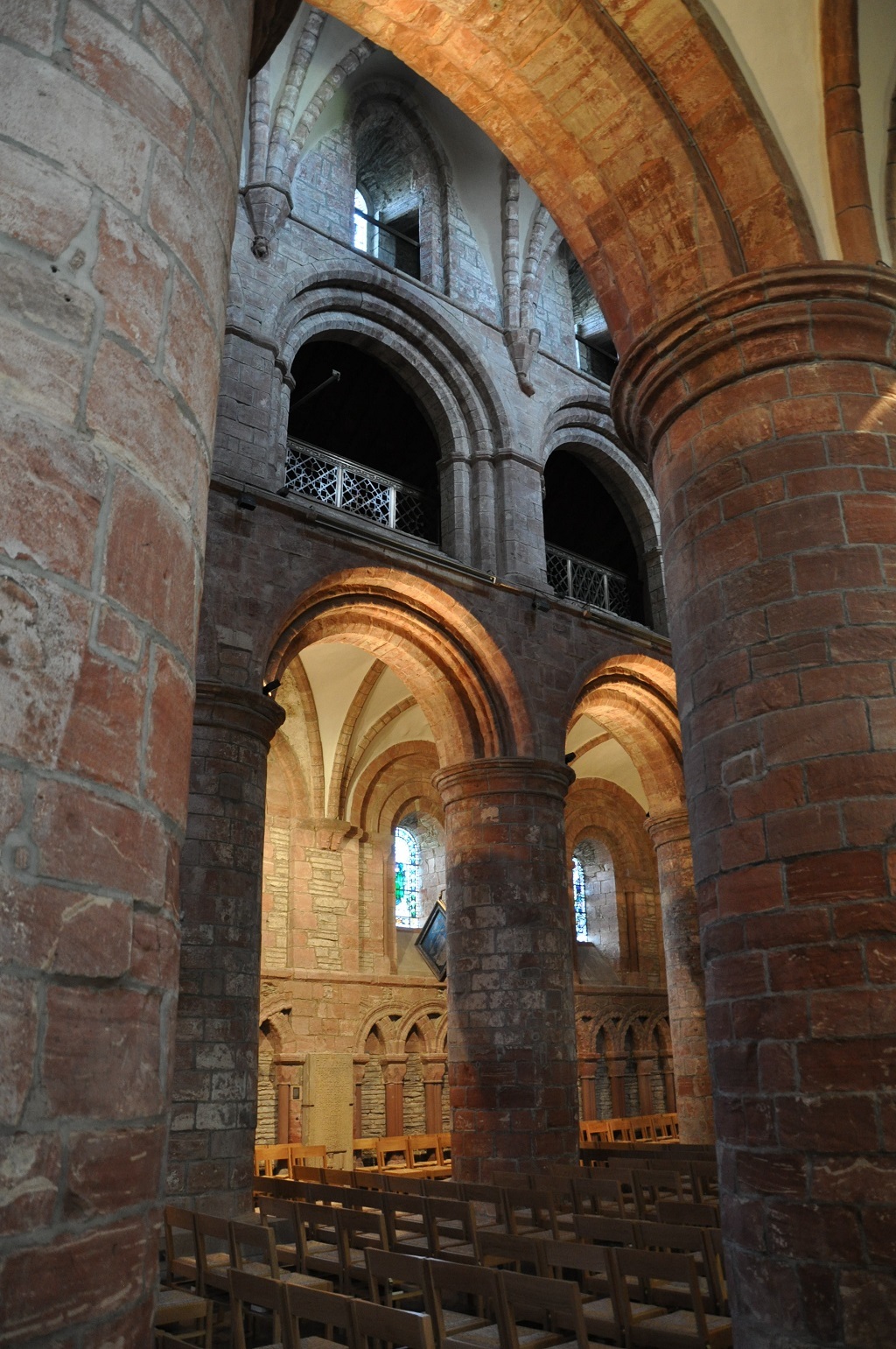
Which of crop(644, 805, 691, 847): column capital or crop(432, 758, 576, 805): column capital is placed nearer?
crop(432, 758, 576, 805): column capital

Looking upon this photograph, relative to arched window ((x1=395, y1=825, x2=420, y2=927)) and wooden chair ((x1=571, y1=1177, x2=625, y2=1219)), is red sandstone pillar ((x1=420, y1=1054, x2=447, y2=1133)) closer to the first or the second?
arched window ((x1=395, y1=825, x2=420, y2=927))

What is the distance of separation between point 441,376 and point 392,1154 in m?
10.3

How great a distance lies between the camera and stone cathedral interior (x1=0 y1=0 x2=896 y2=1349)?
70.0 inches

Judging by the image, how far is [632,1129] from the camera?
1572 cm

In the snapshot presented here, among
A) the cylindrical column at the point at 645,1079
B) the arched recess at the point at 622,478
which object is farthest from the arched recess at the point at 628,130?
the cylindrical column at the point at 645,1079

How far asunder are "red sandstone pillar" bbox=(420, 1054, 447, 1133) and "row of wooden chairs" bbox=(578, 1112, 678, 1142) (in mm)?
2026

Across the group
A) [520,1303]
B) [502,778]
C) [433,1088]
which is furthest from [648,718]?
[520,1303]

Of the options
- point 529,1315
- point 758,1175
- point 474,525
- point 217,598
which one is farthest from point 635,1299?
point 474,525

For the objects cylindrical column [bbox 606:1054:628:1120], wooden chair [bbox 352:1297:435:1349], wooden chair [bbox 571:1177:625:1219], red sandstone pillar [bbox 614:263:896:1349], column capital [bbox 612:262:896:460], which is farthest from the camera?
cylindrical column [bbox 606:1054:628:1120]

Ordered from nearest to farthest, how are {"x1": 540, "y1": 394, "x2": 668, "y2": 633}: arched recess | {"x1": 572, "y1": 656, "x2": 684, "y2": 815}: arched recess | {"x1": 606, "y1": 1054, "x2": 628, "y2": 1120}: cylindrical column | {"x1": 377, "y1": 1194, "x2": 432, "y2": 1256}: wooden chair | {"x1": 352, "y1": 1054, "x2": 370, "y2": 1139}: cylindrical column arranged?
{"x1": 377, "y1": 1194, "x2": 432, "y2": 1256}: wooden chair
{"x1": 572, "y1": 656, "x2": 684, "y2": 815}: arched recess
{"x1": 540, "y1": 394, "x2": 668, "y2": 633}: arched recess
{"x1": 352, "y1": 1054, "x2": 370, "y2": 1139}: cylindrical column
{"x1": 606, "y1": 1054, "x2": 628, "y2": 1120}: cylindrical column

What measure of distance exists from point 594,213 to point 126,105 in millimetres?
3986

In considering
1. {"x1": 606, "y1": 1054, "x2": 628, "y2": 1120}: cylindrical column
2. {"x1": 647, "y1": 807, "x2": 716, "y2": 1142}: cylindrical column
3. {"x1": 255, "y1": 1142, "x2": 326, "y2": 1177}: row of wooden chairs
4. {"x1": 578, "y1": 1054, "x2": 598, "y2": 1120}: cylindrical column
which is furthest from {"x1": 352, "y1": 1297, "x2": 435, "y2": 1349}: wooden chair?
{"x1": 606, "y1": 1054, "x2": 628, "y2": 1120}: cylindrical column

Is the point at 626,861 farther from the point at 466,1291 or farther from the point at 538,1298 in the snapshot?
the point at 538,1298

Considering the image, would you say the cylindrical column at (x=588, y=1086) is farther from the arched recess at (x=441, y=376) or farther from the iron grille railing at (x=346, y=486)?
the iron grille railing at (x=346, y=486)
